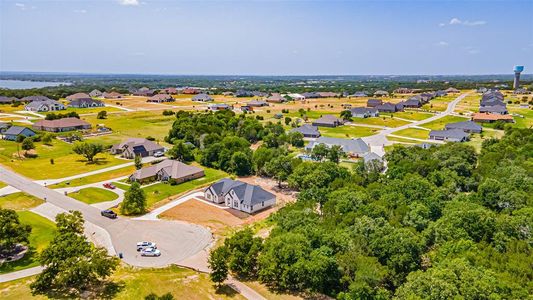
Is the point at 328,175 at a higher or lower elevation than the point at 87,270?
higher

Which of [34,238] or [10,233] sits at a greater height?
[10,233]

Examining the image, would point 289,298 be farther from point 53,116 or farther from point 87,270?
point 53,116

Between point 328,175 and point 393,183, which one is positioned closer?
point 393,183

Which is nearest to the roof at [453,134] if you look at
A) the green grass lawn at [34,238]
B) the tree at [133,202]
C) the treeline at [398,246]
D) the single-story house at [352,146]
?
the single-story house at [352,146]

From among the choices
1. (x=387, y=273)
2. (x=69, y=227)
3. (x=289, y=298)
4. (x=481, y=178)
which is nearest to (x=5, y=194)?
(x=69, y=227)

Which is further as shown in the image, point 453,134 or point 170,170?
point 453,134

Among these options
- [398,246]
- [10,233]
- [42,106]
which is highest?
[42,106]

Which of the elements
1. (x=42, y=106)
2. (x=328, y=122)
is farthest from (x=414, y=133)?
(x=42, y=106)

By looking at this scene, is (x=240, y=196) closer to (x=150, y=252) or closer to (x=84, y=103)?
(x=150, y=252)
